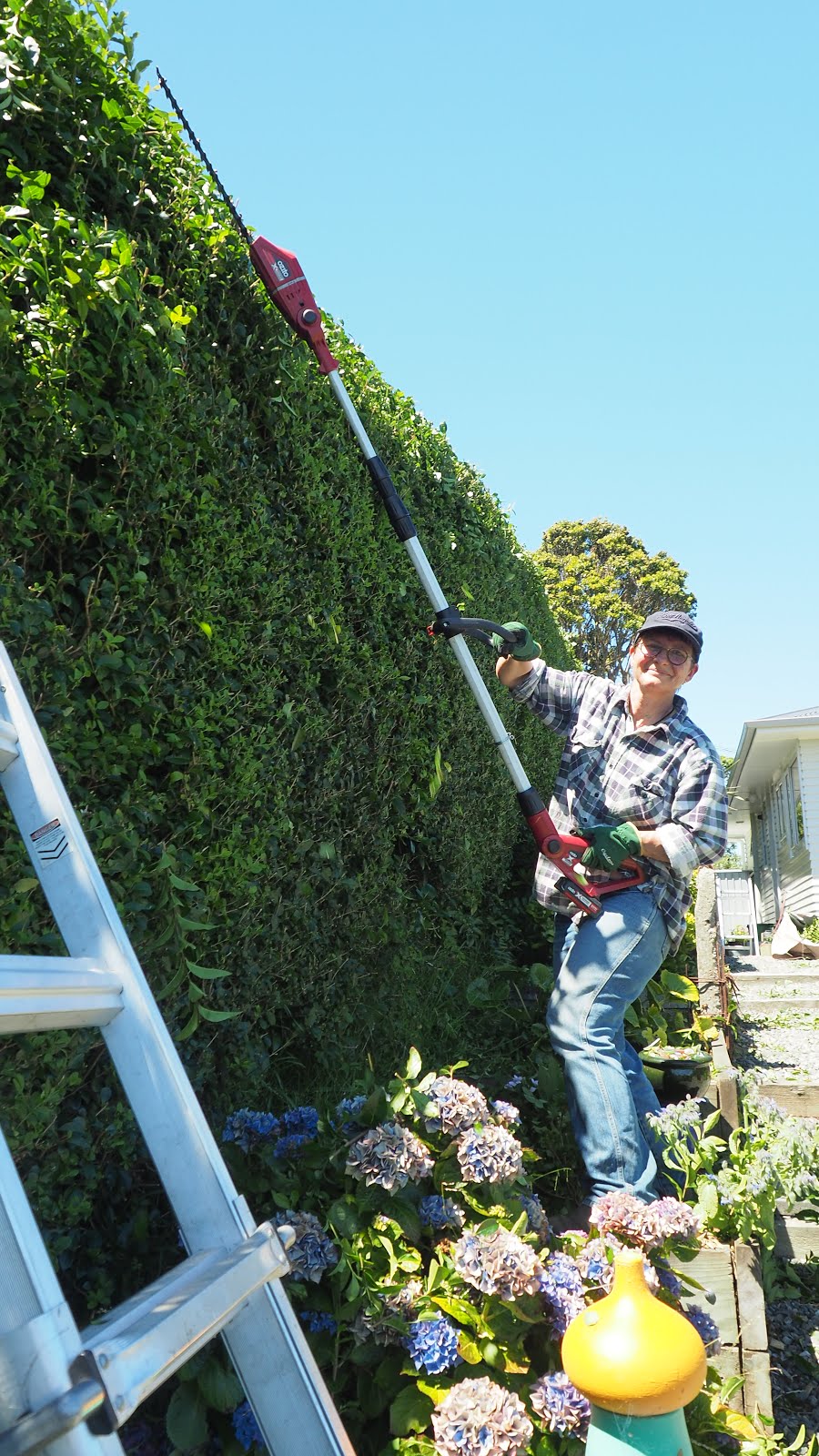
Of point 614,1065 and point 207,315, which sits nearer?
point 207,315

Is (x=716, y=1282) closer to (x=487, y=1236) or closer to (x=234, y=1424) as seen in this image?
(x=487, y=1236)

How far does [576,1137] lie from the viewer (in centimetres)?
319

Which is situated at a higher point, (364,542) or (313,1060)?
(364,542)

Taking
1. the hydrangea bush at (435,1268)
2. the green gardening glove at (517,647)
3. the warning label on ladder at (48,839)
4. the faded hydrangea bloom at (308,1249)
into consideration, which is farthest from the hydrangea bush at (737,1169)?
the warning label on ladder at (48,839)

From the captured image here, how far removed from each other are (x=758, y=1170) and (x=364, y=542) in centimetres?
232

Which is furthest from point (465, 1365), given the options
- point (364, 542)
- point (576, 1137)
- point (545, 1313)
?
point (364, 542)

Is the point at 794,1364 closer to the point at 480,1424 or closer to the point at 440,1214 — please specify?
the point at 440,1214

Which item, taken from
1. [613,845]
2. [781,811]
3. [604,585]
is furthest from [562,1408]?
[604,585]

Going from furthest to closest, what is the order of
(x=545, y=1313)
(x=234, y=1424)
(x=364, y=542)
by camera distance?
(x=364, y=542)
(x=545, y=1313)
(x=234, y=1424)

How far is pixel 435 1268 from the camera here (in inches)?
89.2

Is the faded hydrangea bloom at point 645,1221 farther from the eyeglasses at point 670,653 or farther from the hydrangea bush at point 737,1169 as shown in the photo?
the eyeglasses at point 670,653

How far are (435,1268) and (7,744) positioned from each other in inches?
58.6

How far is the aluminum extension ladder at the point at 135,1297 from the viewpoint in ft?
3.46

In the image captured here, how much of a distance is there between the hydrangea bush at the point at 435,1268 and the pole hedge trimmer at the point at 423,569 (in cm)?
99
